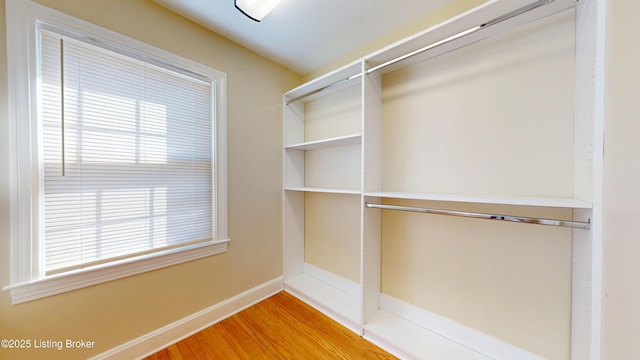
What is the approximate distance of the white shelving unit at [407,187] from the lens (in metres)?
0.93

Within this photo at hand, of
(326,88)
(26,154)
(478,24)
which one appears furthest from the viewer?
(326,88)

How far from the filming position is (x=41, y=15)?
3.70 ft

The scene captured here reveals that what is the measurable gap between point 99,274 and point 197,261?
56 centimetres

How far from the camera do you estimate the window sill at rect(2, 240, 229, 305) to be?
43.5 inches

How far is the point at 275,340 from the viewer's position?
1.60m

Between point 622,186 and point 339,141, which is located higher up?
point 339,141

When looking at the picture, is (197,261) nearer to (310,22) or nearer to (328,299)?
(328,299)

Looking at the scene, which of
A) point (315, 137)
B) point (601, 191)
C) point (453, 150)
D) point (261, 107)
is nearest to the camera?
point (601, 191)

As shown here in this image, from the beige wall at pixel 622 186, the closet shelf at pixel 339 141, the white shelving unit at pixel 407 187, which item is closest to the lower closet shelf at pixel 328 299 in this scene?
the white shelving unit at pixel 407 187

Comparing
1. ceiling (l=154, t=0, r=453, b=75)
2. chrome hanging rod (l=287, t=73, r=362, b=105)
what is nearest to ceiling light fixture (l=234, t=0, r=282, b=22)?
ceiling (l=154, t=0, r=453, b=75)

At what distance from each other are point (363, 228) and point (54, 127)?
201 centimetres

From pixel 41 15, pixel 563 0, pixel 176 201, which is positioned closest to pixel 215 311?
pixel 176 201

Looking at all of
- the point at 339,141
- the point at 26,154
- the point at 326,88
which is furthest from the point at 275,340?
the point at 326,88

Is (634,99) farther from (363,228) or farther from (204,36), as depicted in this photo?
(204,36)
